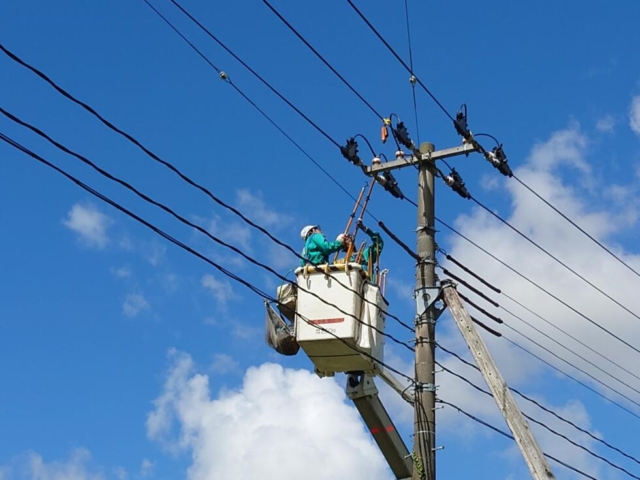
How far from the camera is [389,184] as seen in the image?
13938 millimetres

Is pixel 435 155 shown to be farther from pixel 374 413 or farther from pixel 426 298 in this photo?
pixel 374 413

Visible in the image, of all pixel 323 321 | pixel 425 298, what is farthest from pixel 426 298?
pixel 323 321

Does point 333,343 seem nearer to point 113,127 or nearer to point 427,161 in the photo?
point 427,161

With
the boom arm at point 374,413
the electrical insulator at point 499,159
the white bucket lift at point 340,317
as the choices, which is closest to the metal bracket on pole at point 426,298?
the white bucket lift at point 340,317

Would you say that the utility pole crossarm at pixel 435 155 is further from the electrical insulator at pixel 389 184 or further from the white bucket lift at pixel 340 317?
the white bucket lift at pixel 340 317

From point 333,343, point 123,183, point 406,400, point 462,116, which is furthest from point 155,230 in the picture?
point 462,116

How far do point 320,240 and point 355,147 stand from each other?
4.53 ft

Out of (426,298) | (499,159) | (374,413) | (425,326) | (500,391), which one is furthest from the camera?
(499,159)

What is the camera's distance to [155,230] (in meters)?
9.49

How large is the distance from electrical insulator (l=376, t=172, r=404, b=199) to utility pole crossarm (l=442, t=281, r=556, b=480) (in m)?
1.64

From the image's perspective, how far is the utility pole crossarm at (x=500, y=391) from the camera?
1139 centimetres

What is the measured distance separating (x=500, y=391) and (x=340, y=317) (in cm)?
210

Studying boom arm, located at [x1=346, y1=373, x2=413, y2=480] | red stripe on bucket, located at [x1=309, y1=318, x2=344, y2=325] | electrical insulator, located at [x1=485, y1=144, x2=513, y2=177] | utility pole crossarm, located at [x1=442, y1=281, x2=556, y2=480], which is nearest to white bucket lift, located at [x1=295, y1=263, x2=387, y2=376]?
red stripe on bucket, located at [x1=309, y1=318, x2=344, y2=325]

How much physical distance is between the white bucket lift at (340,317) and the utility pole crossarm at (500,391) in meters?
0.93
